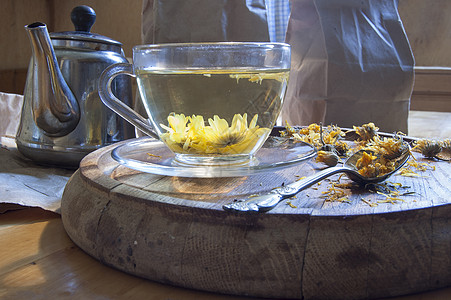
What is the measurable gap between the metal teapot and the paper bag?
43 centimetres

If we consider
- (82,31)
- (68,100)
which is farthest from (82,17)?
(68,100)

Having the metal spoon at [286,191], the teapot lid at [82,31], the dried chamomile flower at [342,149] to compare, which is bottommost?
the dried chamomile flower at [342,149]

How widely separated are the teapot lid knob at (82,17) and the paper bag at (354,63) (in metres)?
0.46

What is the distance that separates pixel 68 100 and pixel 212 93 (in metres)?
0.26

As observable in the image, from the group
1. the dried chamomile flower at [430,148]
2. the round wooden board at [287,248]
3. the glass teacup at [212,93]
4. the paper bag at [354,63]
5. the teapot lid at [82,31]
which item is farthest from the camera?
the paper bag at [354,63]

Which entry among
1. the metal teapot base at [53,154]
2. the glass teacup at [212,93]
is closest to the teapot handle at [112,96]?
the glass teacup at [212,93]

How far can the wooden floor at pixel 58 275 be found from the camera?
0.33 metres

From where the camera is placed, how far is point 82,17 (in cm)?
70

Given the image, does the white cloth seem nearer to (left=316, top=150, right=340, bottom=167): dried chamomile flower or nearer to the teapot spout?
the teapot spout

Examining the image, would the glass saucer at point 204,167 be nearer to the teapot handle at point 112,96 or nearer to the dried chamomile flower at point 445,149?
the teapot handle at point 112,96

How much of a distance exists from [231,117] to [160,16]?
45cm

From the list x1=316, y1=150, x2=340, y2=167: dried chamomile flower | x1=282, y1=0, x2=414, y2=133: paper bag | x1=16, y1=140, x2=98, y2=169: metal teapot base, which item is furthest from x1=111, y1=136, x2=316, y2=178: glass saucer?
x1=282, y1=0, x2=414, y2=133: paper bag

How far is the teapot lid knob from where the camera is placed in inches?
27.2

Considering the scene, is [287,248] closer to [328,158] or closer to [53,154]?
[328,158]
